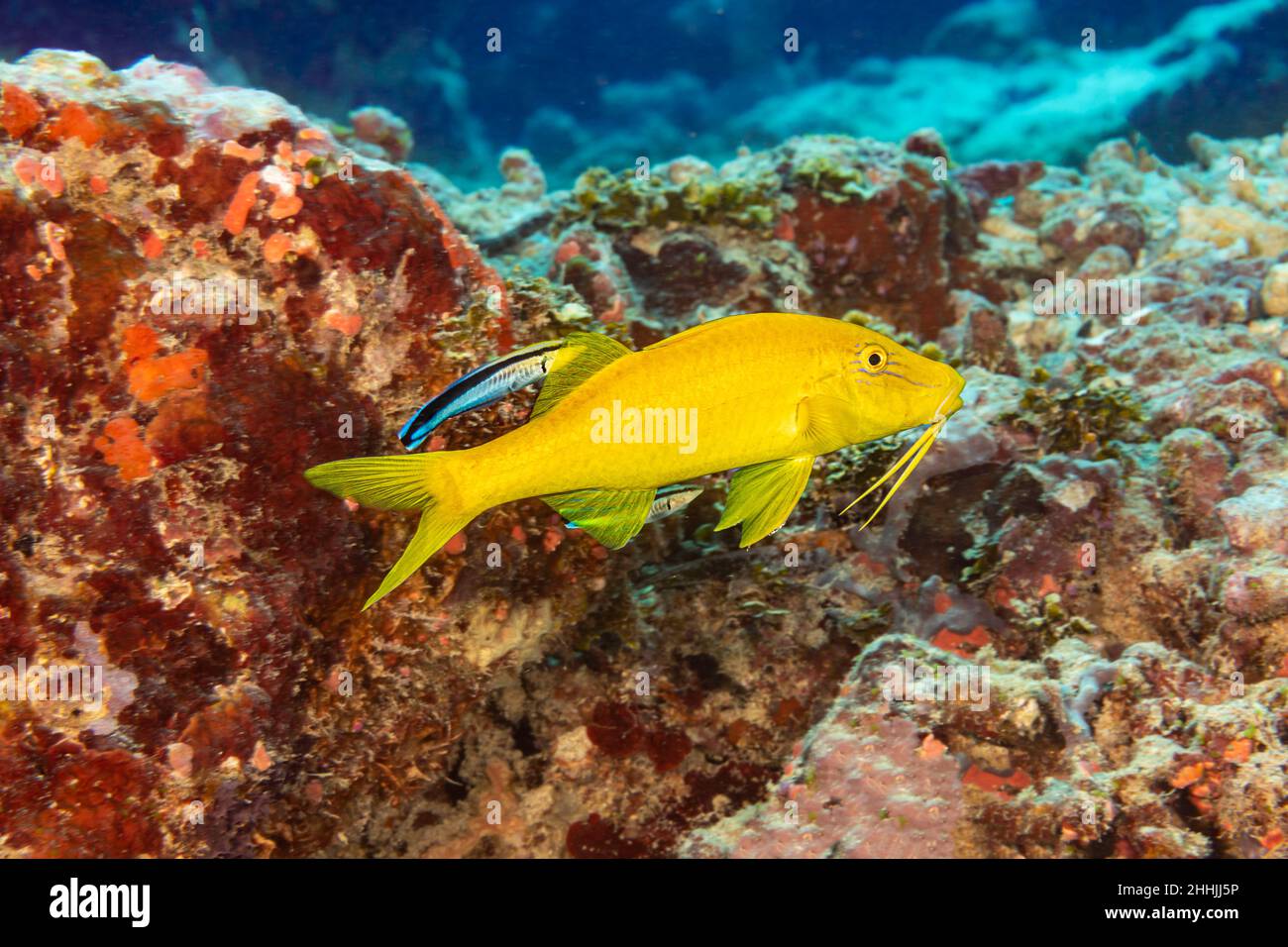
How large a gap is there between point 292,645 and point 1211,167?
15495mm

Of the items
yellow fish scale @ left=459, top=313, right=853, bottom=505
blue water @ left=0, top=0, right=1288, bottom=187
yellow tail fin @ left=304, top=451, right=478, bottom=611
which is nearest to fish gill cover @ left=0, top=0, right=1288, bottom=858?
yellow fish scale @ left=459, top=313, right=853, bottom=505

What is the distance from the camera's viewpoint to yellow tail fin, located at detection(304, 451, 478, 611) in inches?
73.4

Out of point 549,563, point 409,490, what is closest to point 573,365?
point 409,490

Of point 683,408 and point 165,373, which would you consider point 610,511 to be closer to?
point 683,408

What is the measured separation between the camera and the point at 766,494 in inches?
86.7

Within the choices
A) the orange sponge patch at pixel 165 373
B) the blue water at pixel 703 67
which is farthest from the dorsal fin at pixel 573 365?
the blue water at pixel 703 67

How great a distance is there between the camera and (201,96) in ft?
10.5

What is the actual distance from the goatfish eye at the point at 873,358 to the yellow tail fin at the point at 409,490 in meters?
1.19

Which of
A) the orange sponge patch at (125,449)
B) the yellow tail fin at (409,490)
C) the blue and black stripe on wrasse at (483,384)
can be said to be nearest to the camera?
the yellow tail fin at (409,490)

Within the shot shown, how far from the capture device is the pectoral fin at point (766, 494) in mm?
2127

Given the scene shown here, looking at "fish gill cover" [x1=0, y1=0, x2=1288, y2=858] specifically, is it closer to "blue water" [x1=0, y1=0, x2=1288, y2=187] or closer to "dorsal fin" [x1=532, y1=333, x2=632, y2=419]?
"dorsal fin" [x1=532, y1=333, x2=632, y2=419]

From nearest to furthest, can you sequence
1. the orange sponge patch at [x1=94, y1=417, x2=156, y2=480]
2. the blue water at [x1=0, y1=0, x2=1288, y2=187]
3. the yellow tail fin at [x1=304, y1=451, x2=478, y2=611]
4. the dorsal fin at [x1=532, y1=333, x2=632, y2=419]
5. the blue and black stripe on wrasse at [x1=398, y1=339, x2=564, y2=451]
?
the yellow tail fin at [x1=304, y1=451, x2=478, y2=611], the blue and black stripe on wrasse at [x1=398, y1=339, x2=564, y2=451], the dorsal fin at [x1=532, y1=333, x2=632, y2=419], the orange sponge patch at [x1=94, y1=417, x2=156, y2=480], the blue water at [x1=0, y1=0, x2=1288, y2=187]

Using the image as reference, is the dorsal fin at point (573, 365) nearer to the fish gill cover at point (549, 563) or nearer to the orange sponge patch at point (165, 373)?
the fish gill cover at point (549, 563)

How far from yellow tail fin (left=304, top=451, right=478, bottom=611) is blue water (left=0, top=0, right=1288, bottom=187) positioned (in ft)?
55.2
